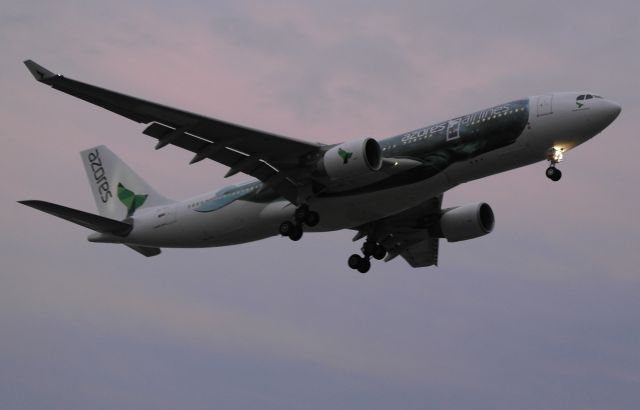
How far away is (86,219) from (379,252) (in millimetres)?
12209

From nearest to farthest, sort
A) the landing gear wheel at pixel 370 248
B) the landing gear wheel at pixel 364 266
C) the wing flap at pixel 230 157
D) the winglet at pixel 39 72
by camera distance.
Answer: the winglet at pixel 39 72
the wing flap at pixel 230 157
the landing gear wheel at pixel 370 248
the landing gear wheel at pixel 364 266

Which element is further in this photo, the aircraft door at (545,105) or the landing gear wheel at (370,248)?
the landing gear wheel at (370,248)

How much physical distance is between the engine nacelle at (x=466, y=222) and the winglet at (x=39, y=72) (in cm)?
1724

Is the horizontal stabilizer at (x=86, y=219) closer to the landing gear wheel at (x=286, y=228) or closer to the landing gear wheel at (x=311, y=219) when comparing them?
the landing gear wheel at (x=286, y=228)

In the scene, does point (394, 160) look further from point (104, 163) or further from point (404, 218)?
point (104, 163)

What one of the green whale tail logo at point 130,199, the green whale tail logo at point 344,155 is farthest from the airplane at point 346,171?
the green whale tail logo at point 130,199

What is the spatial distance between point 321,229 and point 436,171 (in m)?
6.15

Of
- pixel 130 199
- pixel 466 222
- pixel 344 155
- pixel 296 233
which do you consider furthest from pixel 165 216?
pixel 466 222

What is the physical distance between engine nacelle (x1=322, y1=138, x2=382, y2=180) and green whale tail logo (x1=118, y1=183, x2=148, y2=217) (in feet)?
40.7

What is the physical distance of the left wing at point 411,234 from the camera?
1642 inches

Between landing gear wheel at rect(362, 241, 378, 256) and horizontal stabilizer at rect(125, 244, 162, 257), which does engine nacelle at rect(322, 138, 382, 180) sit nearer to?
landing gear wheel at rect(362, 241, 378, 256)

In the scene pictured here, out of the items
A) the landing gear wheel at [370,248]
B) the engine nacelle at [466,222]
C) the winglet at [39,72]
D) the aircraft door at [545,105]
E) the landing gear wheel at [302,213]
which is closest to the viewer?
the winglet at [39,72]

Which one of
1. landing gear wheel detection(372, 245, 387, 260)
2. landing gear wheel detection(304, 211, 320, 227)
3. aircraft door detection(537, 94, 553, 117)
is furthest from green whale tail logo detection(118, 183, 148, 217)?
aircraft door detection(537, 94, 553, 117)

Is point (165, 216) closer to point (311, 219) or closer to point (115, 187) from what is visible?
point (115, 187)
